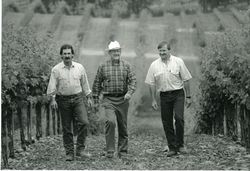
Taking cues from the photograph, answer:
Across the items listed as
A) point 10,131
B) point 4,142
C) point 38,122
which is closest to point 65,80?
point 4,142

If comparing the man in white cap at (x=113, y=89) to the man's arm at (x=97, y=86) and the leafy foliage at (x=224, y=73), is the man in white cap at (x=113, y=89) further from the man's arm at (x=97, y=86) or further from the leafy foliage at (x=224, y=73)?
the leafy foliage at (x=224, y=73)

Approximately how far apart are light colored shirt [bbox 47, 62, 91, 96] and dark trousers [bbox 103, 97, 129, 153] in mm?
534

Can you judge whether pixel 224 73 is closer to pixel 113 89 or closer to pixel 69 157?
pixel 113 89

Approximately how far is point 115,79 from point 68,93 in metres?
0.75

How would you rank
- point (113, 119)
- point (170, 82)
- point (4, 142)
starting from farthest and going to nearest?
point (170, 82) → point (113, 119) → point (4, 142)

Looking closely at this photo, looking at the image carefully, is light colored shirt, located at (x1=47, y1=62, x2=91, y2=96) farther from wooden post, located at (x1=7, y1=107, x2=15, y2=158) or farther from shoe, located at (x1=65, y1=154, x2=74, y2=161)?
wooden post, located at (x1=7, y1=107, x2=15, y2=158)

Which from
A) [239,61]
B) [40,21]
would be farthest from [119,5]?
[239,61]

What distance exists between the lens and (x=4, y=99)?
772cm

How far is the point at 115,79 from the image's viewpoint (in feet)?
25.8

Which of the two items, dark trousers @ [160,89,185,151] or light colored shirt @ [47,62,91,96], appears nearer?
light colored shirt @ [47,62,91,96]

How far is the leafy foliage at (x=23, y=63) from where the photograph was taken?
24.3 feet

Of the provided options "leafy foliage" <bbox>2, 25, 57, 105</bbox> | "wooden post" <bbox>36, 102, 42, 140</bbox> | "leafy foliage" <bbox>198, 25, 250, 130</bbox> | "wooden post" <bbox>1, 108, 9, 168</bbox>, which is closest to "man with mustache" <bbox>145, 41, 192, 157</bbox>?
"leafy foliage" <bbox>198, 25, 250, 130</bbox>

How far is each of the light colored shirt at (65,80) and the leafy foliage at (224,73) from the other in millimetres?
2311

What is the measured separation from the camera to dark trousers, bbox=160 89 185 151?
316 inches
